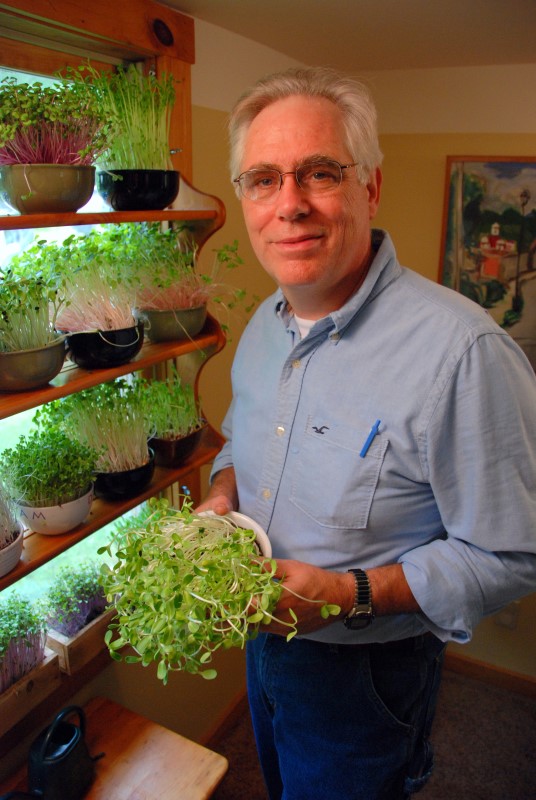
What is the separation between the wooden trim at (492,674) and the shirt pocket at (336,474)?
7.52ft

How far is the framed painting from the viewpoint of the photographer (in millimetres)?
2646

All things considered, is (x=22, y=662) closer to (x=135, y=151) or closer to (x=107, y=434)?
(x=107, y=434)

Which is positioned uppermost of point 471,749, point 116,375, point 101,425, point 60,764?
point 116,375

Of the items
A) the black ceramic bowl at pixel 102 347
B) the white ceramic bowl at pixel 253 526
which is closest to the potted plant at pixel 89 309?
the black ceramic bowl at pixel 102 347

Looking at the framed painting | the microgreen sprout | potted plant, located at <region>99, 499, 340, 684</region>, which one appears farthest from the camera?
the framed painting

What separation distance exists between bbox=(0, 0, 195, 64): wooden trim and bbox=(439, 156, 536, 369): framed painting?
1.47m

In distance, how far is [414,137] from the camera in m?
2.85

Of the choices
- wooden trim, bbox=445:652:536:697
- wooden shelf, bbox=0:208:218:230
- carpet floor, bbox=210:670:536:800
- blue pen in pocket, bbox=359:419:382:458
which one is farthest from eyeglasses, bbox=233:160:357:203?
wooden trim, bbox=445:652:536:697

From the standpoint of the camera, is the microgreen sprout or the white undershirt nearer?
the white undershirt

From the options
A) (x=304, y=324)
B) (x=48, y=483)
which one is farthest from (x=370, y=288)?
(x=48, y=483)

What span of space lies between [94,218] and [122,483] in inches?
26.8

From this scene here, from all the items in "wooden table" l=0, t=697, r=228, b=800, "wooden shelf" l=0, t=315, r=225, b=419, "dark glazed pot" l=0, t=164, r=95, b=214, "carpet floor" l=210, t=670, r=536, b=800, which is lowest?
"carpet floor" l=210, t=670, r=536, b=800

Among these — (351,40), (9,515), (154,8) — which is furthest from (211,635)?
(351,40)

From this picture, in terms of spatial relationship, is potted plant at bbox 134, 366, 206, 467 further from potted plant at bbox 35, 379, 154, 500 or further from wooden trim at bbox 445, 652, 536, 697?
wooden trim at bbox 445, 652, 536, 697
